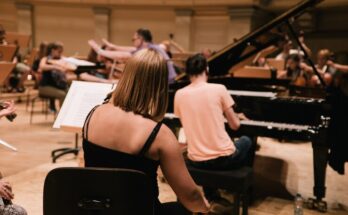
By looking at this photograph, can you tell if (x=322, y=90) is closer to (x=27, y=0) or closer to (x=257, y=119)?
(x=257, y=119)

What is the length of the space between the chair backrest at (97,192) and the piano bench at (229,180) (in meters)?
1.67

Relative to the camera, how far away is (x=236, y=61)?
4621 mm

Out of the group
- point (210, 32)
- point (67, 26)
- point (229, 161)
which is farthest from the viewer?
Answer: point (67, 26)

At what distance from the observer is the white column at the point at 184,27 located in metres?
12.6

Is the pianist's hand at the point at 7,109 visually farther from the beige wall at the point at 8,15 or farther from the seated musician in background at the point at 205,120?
the beige wall at the point at 8,15

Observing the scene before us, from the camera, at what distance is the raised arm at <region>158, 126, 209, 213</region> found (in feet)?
5.56

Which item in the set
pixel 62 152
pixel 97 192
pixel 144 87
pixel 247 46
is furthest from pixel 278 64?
pixel 97 192

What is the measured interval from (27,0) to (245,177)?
12153 mm

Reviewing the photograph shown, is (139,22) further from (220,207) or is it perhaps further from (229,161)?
(229,161)

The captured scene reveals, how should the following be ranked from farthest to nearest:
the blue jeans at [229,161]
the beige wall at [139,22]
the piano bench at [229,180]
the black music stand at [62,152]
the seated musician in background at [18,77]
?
the beige wall at [139,22] → the seated musician in background at [18,77] → the black music stand at [62,152] → the blue jeans at [229,161] → the piano bench at [229,180]

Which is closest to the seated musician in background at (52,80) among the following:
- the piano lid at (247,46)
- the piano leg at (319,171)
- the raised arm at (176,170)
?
the piano lid at (247,46)

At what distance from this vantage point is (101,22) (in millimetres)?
13266

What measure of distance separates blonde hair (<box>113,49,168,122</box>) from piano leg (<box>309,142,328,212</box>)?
229 cm

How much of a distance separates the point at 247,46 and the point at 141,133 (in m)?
2.95
